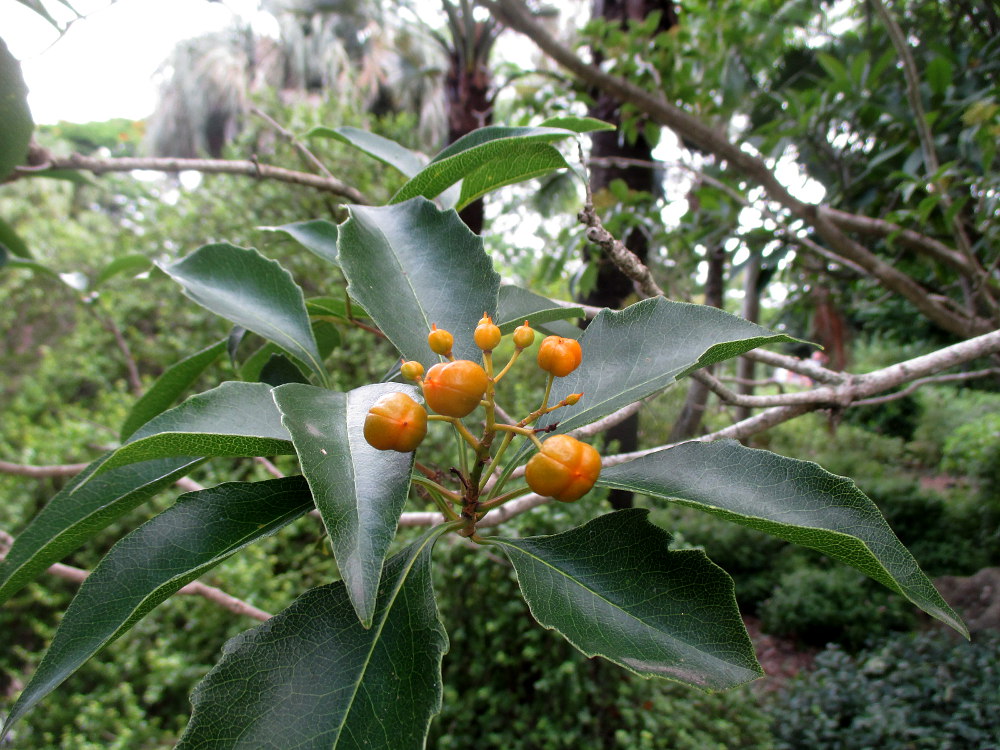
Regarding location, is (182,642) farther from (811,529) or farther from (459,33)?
(459,33)

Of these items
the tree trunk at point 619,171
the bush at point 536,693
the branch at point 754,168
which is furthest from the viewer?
the tree trunk at point 619,171

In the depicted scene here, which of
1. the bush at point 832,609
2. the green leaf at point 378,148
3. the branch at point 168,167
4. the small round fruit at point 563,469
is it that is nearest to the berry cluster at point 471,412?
the small round fruit at point 563,469

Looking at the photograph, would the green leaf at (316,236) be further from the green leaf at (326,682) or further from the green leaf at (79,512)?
the green leaf at (326,682)

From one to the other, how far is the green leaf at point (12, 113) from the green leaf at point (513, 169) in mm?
680

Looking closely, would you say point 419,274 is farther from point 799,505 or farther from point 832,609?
point 832,609

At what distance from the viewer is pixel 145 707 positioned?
3.20m

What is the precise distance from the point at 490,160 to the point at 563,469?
1.54ft

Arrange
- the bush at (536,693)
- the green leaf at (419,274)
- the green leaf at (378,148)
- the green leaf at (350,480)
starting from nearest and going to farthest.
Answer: the green leaf at (350,480) < the green leaf at (419,274) < the green leaf at (378,148) < the bush at (536,693)

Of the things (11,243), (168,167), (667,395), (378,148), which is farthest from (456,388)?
(667,395)

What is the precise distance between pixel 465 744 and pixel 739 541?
3900 mm

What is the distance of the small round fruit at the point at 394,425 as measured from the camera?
1.51 ft

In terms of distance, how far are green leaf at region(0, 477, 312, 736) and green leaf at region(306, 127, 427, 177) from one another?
0.61 meters

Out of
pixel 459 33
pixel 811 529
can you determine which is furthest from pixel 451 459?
pixel 811 529

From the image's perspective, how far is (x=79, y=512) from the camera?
606 millimetres
